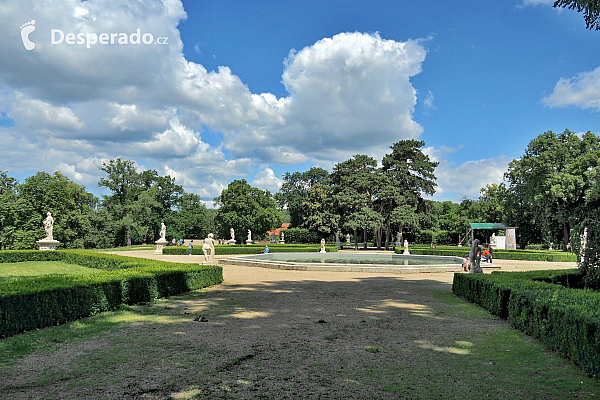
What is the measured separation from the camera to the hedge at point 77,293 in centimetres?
685

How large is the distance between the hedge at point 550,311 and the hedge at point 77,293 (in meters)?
8.69

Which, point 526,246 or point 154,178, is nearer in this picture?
point 526,246

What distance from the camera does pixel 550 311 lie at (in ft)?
20.3

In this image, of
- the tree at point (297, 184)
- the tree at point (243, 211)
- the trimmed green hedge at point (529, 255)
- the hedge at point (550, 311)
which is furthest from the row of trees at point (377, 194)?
the hedge at point (550, 311)

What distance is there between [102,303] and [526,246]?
53174mm

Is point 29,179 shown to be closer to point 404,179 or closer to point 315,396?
point 404,179

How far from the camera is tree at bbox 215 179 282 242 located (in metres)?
50.8

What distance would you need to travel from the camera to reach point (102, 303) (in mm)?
8750

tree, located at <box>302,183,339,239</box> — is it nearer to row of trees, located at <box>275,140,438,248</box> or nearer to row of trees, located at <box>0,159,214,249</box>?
row of trees, located at <box>275,140,438,248</box>

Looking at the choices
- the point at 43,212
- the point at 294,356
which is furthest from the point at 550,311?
the point at 43,212

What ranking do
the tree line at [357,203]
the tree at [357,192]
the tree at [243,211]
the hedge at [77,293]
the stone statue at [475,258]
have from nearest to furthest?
the hedge at [77,293]
the stone statue at [475,258]
the tree line at [357,203]
the tree at [357,192]
the tree at [243,211]

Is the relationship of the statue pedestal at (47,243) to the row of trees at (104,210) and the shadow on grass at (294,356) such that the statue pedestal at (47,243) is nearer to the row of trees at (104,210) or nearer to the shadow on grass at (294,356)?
the row of trees at (104,210)

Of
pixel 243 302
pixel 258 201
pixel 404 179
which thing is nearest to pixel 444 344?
pixel 243 302

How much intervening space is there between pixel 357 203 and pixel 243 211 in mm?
15861
